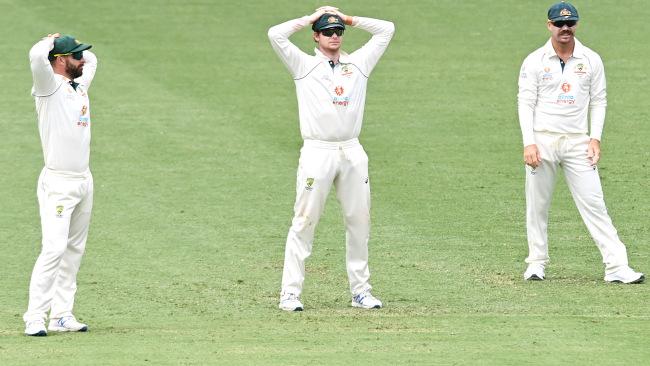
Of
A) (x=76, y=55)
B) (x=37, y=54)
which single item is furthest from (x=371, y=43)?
(x=37, y=54)

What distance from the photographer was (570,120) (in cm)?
1295

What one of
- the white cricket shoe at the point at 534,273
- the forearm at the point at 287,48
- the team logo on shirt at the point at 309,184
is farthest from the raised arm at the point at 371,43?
the white cricket shoe at the point at 534,273

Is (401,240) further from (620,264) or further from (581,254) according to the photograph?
(620,264)

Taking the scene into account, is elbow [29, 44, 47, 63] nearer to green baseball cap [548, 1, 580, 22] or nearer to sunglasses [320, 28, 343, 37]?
sunglasses [320, 28, 343, 37]

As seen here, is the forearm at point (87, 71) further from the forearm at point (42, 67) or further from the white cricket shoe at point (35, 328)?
the white cricket shoe at point (35, 328)

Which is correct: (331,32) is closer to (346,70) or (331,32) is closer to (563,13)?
(346,70)

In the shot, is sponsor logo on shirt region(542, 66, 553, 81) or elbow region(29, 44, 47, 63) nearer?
elbow region(29, 44, 47, 63)

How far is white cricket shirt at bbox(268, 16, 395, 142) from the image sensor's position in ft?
38.5

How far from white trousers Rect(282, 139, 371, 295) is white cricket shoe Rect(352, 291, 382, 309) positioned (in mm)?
53

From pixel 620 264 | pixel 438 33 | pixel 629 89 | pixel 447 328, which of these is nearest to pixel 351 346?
pixel 447 328

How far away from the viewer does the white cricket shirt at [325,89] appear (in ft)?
38.5

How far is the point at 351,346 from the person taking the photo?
1027 cm

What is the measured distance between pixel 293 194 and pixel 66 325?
6.39m

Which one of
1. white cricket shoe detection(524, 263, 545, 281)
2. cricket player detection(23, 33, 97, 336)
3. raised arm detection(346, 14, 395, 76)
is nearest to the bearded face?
cricket player detection(23, 33, 97, 336)
